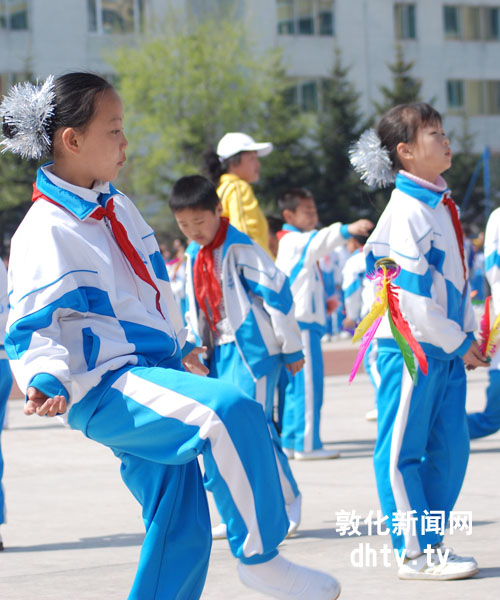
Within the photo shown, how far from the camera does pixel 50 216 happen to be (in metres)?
3.44

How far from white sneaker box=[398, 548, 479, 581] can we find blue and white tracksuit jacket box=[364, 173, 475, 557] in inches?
1.9

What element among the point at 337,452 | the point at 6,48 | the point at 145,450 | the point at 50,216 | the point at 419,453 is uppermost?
the point at 6,48

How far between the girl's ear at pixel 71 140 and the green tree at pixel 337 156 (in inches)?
1464

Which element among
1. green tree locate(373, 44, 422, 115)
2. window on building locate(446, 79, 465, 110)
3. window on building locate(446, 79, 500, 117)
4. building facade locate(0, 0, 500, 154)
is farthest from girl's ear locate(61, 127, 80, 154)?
window on building locate(446, 79, 465, 110)

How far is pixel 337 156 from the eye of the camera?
1608 inches

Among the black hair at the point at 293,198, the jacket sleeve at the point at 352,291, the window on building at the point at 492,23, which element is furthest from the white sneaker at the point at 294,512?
the window on building at the point at 492,23

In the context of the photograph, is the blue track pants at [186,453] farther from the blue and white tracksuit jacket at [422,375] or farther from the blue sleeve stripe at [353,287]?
the blue sleeve stripe at [353,287]

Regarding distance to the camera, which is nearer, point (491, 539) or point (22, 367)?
point (22, 367)

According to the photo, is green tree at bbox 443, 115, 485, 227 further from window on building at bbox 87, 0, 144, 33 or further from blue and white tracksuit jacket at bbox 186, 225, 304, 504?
blue and white tracksuit jacket at bbox 186, 225, 304, 504

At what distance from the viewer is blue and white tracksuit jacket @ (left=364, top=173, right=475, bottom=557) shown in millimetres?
4617

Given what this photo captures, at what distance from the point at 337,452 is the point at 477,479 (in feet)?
4.88

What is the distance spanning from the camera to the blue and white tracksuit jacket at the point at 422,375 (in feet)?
15.1

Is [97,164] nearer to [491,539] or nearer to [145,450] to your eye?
[145,450]

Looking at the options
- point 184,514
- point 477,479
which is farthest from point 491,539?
point 184,514
